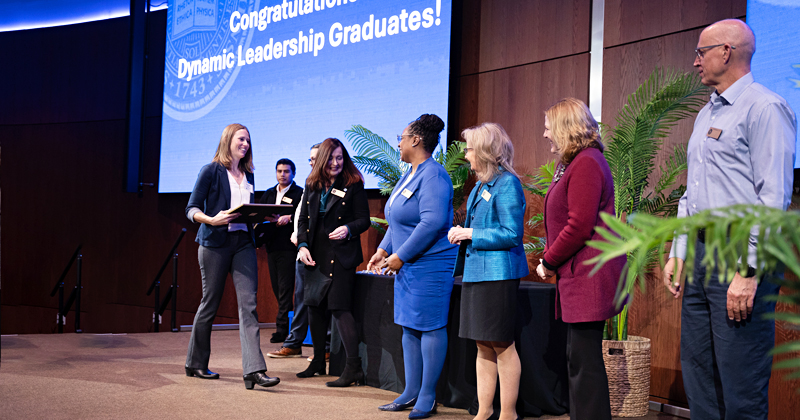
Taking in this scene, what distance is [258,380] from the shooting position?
3561 millimetres

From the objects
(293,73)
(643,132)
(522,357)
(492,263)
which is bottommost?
(522,357)

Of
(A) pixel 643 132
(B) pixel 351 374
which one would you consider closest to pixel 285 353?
(B) pixel 351 374

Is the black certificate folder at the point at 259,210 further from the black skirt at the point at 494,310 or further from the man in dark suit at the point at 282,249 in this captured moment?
the man in dark suit at the point at 282,249

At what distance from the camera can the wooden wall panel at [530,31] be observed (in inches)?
178

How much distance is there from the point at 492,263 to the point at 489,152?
1.62ft

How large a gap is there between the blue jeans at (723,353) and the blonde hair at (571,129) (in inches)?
22.1

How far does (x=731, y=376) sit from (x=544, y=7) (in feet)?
11.7

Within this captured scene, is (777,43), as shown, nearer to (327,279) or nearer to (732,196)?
(732,196)

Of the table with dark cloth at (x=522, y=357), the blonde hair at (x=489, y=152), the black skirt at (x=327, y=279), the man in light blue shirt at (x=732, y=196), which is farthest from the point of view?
the black skirt at (x=327, y=279)

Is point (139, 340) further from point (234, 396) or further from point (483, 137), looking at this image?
point (483, 137)

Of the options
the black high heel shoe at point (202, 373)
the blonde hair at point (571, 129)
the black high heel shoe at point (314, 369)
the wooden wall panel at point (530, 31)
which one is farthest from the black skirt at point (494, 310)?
the wooden wall panel at point (530, 31)

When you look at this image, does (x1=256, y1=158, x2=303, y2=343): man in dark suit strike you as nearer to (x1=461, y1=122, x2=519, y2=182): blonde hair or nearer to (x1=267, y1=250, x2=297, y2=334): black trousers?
(x1=267, y1=250, x2=297, y2=334): black trousers

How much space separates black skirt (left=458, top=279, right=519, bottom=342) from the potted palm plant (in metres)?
0.92

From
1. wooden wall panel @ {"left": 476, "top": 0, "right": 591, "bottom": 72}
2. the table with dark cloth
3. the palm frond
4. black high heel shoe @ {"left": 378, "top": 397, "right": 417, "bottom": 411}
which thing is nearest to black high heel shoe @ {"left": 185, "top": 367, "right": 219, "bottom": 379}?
the table with dark cloth
